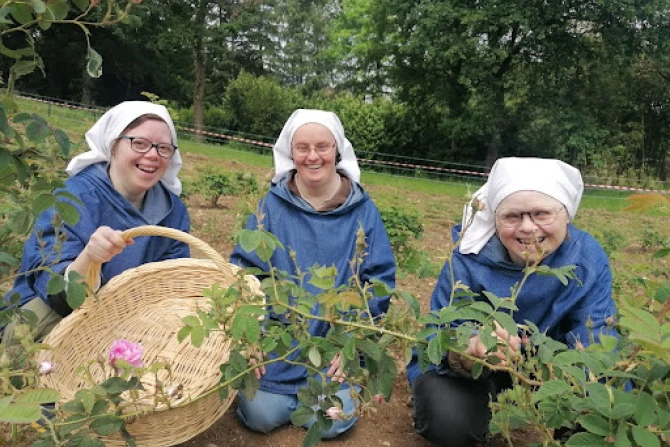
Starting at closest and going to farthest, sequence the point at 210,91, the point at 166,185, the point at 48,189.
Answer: the point at 48,189
the point at 166,185
the point at 210,91

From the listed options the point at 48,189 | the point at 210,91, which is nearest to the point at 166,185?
the point at 48,189

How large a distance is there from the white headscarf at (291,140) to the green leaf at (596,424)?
167 cm

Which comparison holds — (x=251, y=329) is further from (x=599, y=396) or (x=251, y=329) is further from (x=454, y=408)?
(x=454, y=408)

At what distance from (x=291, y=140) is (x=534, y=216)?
3.38ft

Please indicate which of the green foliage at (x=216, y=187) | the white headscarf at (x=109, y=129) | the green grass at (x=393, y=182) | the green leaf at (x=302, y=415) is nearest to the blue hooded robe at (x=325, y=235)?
the white headscarf at (x=109, y=129)

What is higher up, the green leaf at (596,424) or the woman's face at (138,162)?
the woman's face at (138,162)

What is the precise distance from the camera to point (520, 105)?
726 inches

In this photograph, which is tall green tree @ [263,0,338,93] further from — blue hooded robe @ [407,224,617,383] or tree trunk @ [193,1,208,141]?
blue hooded robe @ [407,224,617,383]

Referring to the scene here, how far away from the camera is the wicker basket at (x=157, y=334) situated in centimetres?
176

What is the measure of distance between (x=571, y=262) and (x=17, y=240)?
2.54m

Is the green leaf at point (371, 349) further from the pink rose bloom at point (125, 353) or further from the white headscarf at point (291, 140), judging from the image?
the white headscarf at point (291, 140)

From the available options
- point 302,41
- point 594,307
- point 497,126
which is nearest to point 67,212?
point 594,307

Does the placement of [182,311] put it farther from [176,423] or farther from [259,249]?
[259,249]

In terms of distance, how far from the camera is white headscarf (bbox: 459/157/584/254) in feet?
6.57
